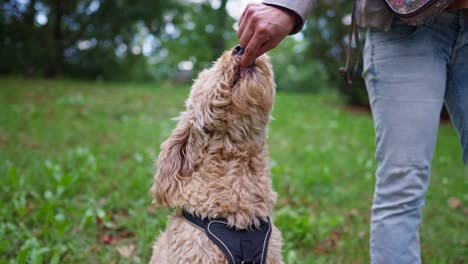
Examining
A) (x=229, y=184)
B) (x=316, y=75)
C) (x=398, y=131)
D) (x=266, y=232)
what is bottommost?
(x=316, y=75)

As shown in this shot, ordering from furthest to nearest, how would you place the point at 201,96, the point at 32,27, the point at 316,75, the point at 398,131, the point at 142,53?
1. the point at 316,75
2. the point at 142,53
3. the point at 32,27
4. the point at 201,96
5. the point at 398,131

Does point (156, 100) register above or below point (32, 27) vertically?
below

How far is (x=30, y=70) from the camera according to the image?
15172mm

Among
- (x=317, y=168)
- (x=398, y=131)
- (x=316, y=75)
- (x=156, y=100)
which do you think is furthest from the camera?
(x=316, y=75)

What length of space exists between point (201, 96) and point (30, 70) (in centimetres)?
1495

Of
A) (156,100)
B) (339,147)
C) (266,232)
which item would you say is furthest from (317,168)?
(156,100)

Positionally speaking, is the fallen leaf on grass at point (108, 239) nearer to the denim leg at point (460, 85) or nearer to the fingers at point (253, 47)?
the fingers at point (253, 47)

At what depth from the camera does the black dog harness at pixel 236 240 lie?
2.07 m

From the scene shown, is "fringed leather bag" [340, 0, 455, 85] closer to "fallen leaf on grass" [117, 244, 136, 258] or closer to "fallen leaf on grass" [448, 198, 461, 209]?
"fallen leaf on grass" [117, 244, 136, 258]

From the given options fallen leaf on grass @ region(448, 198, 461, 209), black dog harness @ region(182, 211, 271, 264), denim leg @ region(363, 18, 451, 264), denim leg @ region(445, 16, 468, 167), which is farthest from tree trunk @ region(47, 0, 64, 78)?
denim leg @ region(445, 16, 468, 167)

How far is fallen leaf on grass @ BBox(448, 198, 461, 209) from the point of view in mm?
4867

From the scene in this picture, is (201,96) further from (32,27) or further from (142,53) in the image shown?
(142,53)

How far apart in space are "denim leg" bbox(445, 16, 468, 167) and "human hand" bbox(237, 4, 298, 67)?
0.90m

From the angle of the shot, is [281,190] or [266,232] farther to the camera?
[281,190]
